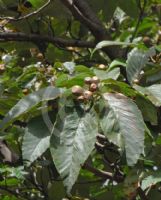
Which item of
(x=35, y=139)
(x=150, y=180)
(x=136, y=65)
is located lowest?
(x=150, y=180)

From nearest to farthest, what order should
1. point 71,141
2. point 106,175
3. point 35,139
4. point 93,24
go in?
point 71,141
point 35,139
point 106,175
point 93,24

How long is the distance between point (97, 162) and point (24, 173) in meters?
0.49

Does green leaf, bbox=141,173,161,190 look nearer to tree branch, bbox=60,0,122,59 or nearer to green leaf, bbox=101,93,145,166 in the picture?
green leaf, bbox=101,93,145,166

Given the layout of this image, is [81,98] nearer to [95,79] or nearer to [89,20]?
[95,79]

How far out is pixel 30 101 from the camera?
1.30m

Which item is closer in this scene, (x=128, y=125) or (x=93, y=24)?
(x=128, y=125)

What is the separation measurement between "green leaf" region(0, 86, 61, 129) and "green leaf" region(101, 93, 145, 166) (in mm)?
131

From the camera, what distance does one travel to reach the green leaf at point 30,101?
4.23 ft

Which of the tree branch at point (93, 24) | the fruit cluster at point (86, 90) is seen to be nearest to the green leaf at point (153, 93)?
the fruit cluster at point (86, 90)

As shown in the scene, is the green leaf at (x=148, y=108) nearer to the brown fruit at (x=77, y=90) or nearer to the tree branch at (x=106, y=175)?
the brown fruit at (x=77, y=90)

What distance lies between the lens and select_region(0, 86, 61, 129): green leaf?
4.23 ft

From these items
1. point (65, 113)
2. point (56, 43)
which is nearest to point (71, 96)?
point (65, 113)

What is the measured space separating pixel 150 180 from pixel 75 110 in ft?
0.97

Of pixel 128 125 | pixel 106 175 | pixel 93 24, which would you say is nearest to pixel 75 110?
pixel 128 125
